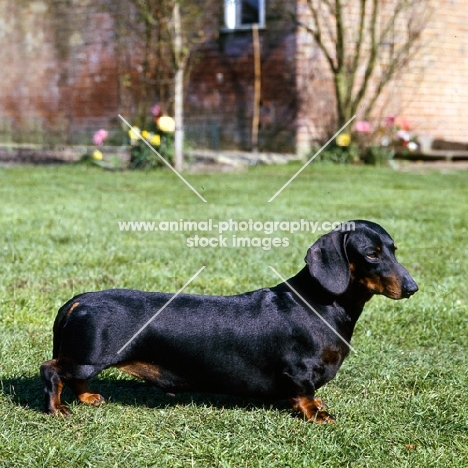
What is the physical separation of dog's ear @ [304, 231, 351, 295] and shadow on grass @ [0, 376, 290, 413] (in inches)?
20.5

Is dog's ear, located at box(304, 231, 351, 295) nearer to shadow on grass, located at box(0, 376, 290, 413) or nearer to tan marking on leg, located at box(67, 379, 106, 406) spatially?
shadow on grass, located at box(0, 376, 290, 413)

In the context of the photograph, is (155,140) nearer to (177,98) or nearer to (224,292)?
(177,98)

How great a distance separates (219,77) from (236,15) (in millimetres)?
1145

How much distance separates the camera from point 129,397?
10.1 ft

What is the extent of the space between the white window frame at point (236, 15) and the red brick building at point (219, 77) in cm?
2

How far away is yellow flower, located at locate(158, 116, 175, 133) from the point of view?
11.7m

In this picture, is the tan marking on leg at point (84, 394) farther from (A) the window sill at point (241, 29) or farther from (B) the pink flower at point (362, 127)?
(A) the window sill at point (241, 29)

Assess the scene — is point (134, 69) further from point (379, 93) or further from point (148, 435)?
point (148, 435)

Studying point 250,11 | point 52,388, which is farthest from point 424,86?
point 52,388

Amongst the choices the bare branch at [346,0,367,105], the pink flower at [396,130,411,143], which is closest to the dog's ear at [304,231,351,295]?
the pink flower at [396,130,411,143]

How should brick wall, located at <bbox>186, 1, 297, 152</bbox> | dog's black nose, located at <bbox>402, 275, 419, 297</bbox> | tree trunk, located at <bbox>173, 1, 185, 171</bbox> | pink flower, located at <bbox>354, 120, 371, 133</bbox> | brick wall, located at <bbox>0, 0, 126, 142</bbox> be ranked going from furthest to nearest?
1. brick wall, located at <bbox>0, 0, 126, 142</bbox>
2. brick wall, located at <bbox>186, 1, 297, 152</bbox>
3. pink flower, located at <bbox>354, 120, 371, 133</bbox>
4. tree trunk, located at <bbox>173, 1, 185, 171</bbox>
5. dog's black nose, located at <bbox>402, 275, 419, 297</bbox>

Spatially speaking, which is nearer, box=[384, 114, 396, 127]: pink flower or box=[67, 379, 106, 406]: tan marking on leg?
box=[67, 379, 106, 406]: tan marking on leg

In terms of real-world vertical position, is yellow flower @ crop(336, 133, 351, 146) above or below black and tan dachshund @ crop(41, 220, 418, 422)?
below

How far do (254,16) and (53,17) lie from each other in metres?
5.01
